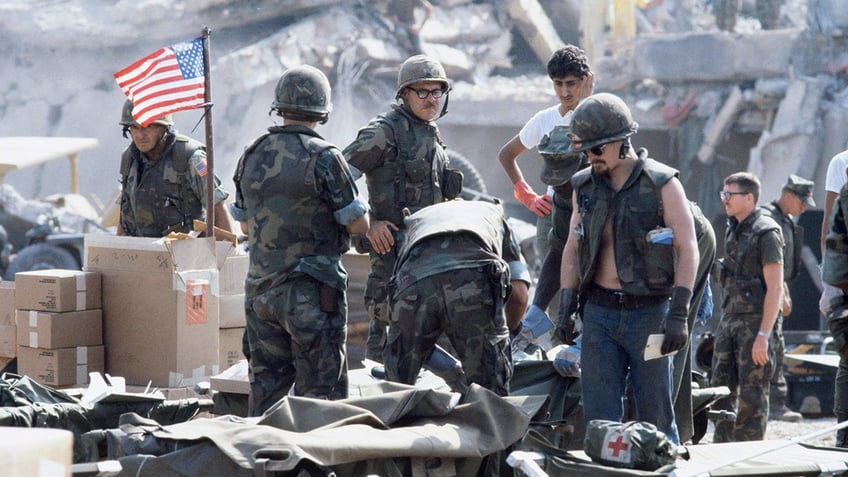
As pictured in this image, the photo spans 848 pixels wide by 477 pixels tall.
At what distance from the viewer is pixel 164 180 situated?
7.54 m

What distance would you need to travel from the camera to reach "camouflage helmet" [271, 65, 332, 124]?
577 cm

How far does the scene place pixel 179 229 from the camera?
25.1 feet

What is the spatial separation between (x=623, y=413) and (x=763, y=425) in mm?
2989

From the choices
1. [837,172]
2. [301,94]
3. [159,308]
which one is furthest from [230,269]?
[837,172]

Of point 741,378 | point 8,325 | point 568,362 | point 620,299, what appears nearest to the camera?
point 620,299

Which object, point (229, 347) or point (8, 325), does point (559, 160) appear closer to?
point (229, 347)

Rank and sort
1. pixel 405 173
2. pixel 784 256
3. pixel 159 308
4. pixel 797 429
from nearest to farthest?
1. pixel 405 173
2. pixel 159 308
3. pixel 797 429
4. pixel 784 256

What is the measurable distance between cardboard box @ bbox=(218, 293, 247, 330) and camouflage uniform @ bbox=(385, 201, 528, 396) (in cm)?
198

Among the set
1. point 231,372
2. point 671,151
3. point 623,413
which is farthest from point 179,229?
point 671,151

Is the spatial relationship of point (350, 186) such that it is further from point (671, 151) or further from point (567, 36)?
point (567, 36)

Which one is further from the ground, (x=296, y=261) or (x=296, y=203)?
(x=296, y=203)

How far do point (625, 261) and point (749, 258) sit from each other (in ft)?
10.7

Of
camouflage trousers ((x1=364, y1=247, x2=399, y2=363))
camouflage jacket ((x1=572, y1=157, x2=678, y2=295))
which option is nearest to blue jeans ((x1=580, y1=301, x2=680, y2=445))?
camouflage jacket ((x1=572, y1=157, x2=678, y2=295))

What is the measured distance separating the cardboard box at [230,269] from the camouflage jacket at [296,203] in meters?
1.54
